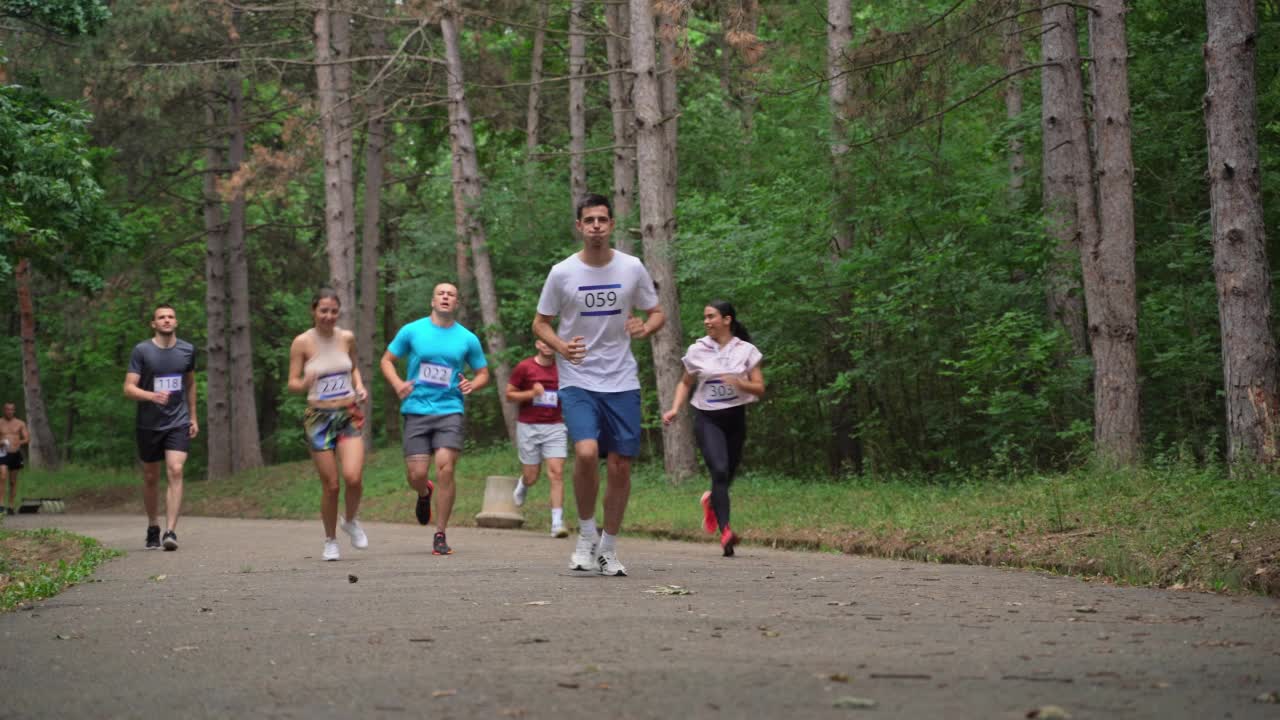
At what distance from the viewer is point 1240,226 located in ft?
43.2

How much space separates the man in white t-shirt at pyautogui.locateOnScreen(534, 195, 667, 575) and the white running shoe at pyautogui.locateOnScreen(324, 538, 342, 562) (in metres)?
3.22

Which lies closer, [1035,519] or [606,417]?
[606,417]

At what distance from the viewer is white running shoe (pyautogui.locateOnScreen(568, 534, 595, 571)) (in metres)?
9.74

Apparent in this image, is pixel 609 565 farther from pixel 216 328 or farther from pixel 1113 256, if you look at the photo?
pixel 216 328

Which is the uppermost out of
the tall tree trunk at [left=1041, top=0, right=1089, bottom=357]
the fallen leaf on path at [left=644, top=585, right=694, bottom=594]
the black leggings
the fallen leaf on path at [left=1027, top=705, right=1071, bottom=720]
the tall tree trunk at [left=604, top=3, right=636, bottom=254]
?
the tall tree trunk at [left=604, top=3, right=636, bottom=254]

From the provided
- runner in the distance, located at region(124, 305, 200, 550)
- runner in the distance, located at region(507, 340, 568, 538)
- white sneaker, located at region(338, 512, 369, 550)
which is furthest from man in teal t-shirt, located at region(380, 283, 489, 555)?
runner in the distance, located at region(507, 340, 568, 538)

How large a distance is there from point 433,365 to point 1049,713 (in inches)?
355

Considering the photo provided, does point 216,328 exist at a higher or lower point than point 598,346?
higher

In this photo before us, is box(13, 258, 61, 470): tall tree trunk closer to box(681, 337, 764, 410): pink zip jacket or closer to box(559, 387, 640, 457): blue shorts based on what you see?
box(681, 337, 764, 410): pink zip jacket

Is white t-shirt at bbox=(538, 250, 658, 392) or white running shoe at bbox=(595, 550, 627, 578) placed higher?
white t-shirt at bbox=(538, 250, 658, 392)

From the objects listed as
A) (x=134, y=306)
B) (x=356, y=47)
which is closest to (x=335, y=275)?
(x=356, y=47)

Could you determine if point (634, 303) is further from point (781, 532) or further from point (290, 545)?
point (290, 545)

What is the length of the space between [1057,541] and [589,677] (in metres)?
6.51

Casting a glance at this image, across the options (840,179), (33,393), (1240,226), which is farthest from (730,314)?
(33,393)
